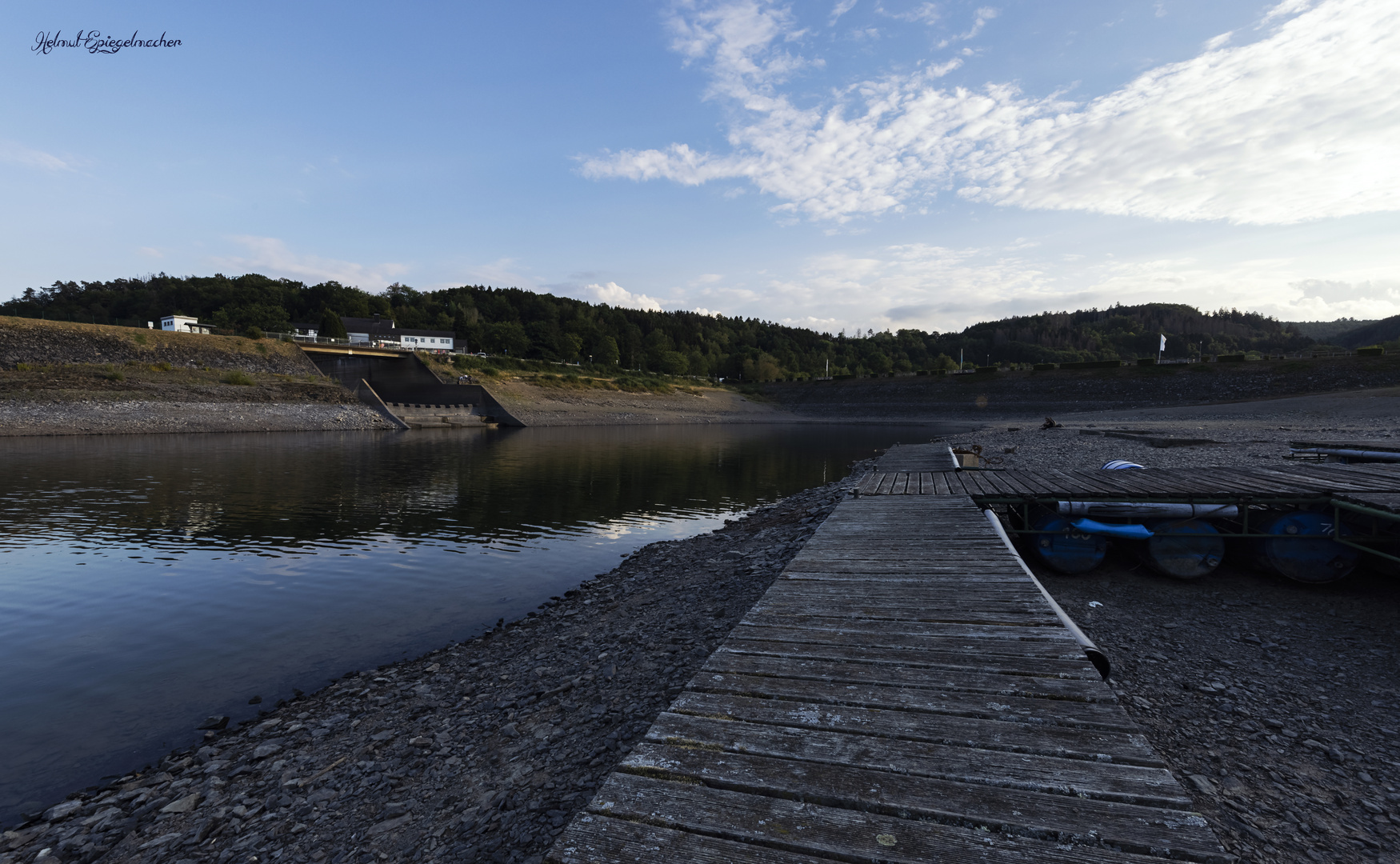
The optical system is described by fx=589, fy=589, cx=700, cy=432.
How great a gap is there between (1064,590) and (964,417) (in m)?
70.4

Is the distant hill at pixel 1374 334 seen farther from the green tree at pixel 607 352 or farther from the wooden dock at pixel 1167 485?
the wooden dock at pixel 1167 485

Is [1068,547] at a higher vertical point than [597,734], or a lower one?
higher

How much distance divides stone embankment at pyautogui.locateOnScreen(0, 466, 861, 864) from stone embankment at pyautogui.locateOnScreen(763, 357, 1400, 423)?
2744 inches

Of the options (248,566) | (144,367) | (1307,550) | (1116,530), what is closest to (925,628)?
(1116,530)

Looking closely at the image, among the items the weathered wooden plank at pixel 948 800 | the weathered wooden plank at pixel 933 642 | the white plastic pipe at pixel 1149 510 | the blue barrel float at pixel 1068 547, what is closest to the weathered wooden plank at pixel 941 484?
the blue barrel float at pixel 1068 547

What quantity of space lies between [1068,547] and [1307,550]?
10.4 feet

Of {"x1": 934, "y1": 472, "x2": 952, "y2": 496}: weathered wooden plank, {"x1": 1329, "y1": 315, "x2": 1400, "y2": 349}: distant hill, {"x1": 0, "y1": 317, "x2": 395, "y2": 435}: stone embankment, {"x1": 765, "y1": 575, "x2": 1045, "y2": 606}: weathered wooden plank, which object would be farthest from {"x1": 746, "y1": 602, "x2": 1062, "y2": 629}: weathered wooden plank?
{"x1": 1329, "y1": 315, "x2": 1400, "y2": 349}: distant hill

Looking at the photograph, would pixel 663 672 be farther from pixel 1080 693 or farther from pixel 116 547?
pixel 116 547

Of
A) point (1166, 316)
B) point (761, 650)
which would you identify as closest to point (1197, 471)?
point (761, 650)

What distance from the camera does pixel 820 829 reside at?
7.95ft

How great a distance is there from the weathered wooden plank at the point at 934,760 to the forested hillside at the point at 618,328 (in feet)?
296

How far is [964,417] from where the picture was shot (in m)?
73.3

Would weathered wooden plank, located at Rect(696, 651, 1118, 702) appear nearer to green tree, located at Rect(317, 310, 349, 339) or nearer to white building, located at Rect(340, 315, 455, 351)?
green tree, located at Rect(317, 310, 349, 339)

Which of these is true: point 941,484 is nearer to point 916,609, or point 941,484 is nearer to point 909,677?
point 916,609
